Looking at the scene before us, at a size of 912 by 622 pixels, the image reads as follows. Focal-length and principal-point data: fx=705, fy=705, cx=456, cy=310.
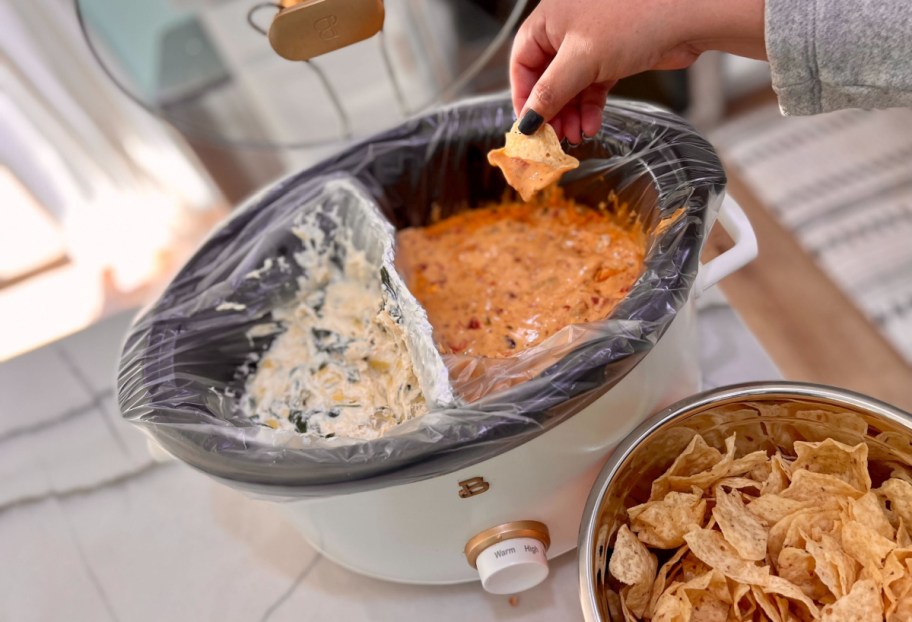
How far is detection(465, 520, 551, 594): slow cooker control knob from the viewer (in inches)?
23.0

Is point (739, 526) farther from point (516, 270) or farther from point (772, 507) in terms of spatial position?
point (516, 270)

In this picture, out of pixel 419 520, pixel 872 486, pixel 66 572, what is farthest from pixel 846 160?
pixel 66 572

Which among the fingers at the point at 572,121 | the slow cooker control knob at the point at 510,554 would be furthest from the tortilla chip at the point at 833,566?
the fingers at the point at 572,121

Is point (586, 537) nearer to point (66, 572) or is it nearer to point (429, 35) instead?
point (66, 572)

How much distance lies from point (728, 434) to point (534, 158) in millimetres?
300

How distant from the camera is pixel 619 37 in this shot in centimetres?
60

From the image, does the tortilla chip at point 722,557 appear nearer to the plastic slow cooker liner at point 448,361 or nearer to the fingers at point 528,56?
the plastic slow cooker liner at point 448,361

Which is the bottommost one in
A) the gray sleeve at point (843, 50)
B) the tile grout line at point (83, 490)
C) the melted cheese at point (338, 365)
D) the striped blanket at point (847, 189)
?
the striped blanket at point (847, 189)

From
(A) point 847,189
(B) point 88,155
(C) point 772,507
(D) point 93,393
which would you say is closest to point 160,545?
(D) point 93,393

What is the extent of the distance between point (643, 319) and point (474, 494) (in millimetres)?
191

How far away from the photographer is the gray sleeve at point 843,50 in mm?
493

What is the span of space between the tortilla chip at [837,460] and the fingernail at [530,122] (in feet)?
1.15

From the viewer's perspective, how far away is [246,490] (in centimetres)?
56

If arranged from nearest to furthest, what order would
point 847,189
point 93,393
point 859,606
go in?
point 859,606 → point 93,393 → point 847,189
